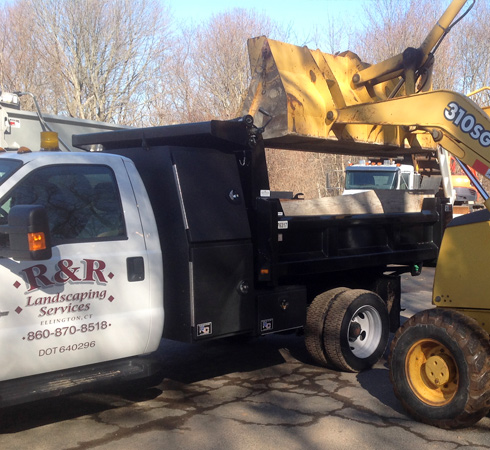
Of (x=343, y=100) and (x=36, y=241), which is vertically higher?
(x=343, y=100)

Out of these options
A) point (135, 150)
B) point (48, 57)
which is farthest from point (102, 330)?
point (48, 57)

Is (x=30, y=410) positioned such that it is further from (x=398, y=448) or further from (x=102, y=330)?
(x=398, y=448)

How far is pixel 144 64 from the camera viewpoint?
3334 cm

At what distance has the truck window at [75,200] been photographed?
181 inches

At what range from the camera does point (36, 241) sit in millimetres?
4102

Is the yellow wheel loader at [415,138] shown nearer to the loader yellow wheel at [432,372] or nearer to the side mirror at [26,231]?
the loader yellow wheel at [432,372]

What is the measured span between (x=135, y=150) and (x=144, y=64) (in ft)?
95.1

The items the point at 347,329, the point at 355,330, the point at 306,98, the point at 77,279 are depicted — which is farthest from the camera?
the point at 355,330

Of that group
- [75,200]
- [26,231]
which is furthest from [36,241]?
[75,200]

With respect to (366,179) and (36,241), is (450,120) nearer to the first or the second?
(36,241)

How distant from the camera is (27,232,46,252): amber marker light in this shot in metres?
4.07

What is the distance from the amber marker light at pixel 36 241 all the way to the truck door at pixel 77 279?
26 cm

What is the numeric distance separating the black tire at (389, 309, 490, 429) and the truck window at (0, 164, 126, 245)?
2.34 m

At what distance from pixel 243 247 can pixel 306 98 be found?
160cm
